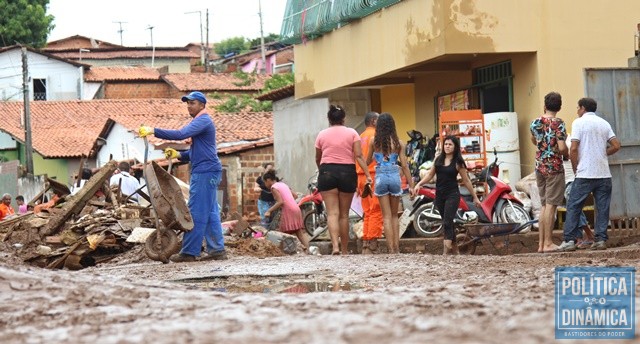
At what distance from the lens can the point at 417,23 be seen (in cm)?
2184

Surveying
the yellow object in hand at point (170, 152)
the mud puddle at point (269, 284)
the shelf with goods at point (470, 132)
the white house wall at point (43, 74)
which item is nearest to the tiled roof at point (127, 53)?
the white house wall at point (43, 74)

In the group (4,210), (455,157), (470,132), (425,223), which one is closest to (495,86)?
(470,132)

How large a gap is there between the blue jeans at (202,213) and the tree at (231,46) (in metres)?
83.7

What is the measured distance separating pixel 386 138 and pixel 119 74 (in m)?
57.5

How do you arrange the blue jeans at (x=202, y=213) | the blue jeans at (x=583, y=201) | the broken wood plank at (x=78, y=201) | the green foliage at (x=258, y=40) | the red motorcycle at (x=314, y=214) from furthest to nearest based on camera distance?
1. the green foliage at (x=258, y=40)
2. the red motorcycle at (x=314, y=214)
3. the broken wood plank at (x=78, y=201)
4. the blue jeans at (x=583, y=201)
5. the blue jeans at (x=202, y=213)

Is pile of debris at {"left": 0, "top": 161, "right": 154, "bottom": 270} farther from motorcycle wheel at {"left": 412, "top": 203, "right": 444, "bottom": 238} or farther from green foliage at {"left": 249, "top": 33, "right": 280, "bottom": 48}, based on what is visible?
green foliage at {"left": 249, "top": 33, "right": 280, "bottom": 48}

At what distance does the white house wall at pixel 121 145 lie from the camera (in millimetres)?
49438

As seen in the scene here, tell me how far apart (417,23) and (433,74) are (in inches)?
142

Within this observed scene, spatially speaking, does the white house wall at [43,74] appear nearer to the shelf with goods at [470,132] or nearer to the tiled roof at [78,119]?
the tiled roof at [78,119]

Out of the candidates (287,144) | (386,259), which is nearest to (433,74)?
(287,144)

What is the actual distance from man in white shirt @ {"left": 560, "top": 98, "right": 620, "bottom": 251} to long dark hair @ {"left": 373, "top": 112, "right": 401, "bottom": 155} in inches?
83.2

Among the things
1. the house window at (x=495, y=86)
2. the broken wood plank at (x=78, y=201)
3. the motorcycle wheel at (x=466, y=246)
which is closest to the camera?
the motorcycle wheel at (x=466, y=246)

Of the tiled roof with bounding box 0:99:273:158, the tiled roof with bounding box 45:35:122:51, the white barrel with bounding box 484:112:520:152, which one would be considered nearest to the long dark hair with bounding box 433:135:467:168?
the white barrel with bounding box 484:112:520:152

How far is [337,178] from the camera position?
14.9m
